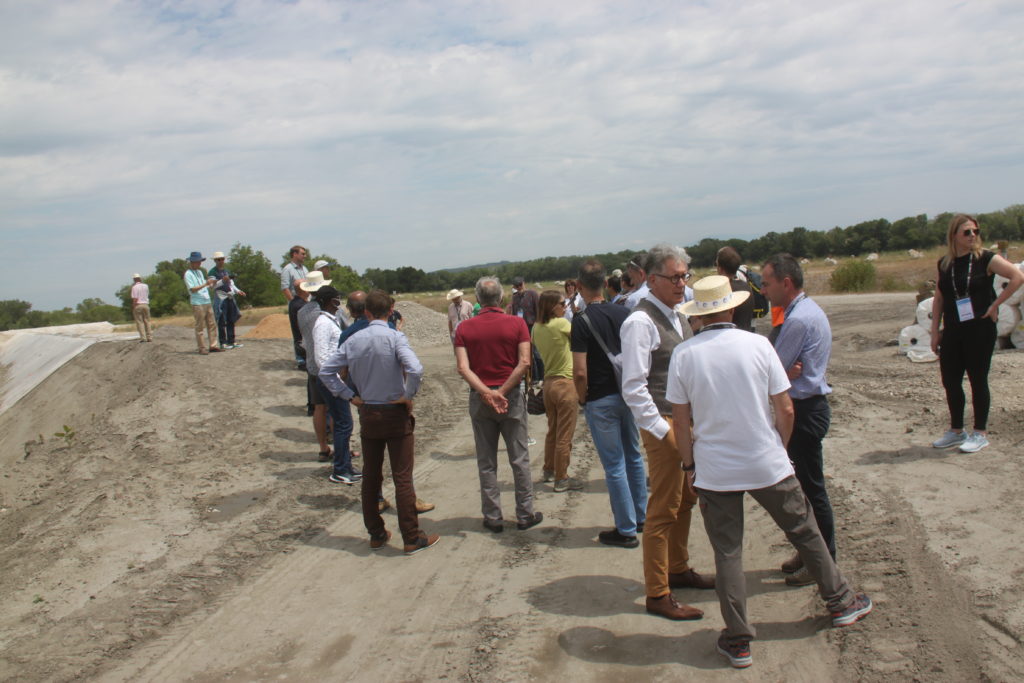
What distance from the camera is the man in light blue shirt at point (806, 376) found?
4.26m

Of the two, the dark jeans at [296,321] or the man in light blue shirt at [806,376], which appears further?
the dark jeans at [296,321]

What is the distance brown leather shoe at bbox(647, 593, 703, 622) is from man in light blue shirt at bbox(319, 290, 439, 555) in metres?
2.24

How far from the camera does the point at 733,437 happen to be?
366 centimetres

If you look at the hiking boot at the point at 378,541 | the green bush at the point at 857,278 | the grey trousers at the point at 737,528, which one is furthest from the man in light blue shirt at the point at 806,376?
the green bush at the point at 857,278

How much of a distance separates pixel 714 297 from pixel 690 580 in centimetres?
210

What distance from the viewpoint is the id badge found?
6.25 metres

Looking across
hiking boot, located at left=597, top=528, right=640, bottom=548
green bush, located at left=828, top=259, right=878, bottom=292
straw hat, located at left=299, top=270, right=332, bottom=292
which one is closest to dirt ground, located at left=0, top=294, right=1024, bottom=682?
hiking boot, located at left=597, top=528, right=640, bottom=548

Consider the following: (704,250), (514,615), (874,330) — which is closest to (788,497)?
(514,615)

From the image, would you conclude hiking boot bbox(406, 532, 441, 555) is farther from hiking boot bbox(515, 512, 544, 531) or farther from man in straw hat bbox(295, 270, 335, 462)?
man in straw hat bbox(295, 270, 335, 462)

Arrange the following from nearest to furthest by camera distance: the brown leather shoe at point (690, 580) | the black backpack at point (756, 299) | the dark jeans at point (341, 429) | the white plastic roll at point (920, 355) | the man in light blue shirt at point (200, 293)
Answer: the brown leather shoe at point (690, 580), the black backpack at point (756, 299), the dark jeans at point (341, 429), the white plastic roll at point (920, 355), the man in light blue shirt at point (200, 293)

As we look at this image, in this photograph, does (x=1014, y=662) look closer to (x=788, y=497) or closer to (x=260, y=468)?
(x=788, y=497)

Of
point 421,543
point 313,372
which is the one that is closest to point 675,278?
point 421,543

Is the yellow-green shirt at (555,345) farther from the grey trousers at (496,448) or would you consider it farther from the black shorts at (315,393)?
the black shorts at (315,393)

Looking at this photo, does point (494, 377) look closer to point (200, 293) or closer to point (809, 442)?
point (809, 442)
